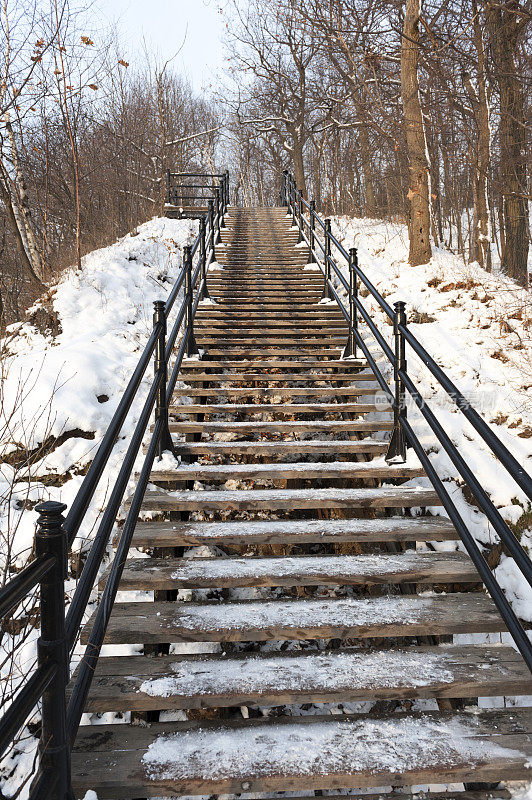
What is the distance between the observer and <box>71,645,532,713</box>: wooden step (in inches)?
74.8

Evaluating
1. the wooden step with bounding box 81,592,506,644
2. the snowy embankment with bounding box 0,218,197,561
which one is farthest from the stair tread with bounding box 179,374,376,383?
the wooden step with bounding box 81,592,506,644

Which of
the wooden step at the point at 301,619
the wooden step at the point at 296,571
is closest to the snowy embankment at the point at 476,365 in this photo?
the wooden step at the point at 296,571

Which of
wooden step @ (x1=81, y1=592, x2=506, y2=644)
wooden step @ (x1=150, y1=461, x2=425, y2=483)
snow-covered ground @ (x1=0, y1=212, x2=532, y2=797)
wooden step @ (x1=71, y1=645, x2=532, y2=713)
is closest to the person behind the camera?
wooden step @ (x1=71, y1=645, x2=532, y2=713)

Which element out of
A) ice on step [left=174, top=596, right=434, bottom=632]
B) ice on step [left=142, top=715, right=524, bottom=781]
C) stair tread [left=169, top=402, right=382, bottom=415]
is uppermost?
stair tread [left=169, top=402, right=382, bottom=415]

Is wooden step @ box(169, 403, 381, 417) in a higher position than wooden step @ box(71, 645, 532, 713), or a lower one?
higher

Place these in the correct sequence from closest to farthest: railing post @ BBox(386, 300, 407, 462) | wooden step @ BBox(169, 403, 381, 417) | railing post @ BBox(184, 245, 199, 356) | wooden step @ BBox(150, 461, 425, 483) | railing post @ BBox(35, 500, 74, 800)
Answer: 1. railing post @ BBox(35, 500, 74, 800)
2. wooden step @ BBox(150, 461, 425, 483)
3. railing post @ BBox(386, 300, 407, 462)
4. wooden step @ BBox(169, 403, 381, 417)
5. railing post @ BBox(184, 245, 199, 356)

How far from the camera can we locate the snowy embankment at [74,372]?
178 inches

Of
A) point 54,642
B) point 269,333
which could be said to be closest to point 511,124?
point 269,333

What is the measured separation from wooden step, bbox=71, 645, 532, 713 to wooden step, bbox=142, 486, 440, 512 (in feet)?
3.19

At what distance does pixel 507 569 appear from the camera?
347 cm

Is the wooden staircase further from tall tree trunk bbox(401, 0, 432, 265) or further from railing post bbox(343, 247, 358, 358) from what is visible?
tall tree trunk bbox(401, 0, 432, 265)

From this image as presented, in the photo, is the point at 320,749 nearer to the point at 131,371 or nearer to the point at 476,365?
the point at 476,365

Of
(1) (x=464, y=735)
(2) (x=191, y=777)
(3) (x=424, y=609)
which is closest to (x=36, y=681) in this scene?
(2) (x=191, y=777)

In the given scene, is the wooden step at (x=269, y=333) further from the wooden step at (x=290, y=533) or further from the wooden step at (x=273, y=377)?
the wooden step at (x=290, y=533)
